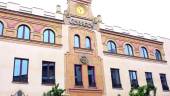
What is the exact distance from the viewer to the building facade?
69.7ft

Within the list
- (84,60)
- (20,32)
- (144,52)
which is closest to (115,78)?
(84,60)

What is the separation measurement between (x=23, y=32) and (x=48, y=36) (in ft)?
8.35

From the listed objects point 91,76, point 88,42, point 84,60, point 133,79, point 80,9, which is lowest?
point 133,79

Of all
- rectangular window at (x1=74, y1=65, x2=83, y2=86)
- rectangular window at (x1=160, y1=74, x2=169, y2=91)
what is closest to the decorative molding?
rectangular window at (x1=74, y1=65, x2=83, y2=86)

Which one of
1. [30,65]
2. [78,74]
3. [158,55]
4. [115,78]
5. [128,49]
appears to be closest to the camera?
[30,65]

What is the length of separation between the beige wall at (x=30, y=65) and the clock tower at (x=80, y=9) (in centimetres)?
493

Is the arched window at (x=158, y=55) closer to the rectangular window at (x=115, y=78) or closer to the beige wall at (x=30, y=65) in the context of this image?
the rectangular window at (x=115, y=78)

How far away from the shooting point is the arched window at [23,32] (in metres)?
22.5

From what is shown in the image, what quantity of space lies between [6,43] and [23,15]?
3.45 m

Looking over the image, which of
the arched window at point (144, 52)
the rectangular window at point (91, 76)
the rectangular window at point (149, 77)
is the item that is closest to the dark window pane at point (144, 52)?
the arched window at point (144, 52)

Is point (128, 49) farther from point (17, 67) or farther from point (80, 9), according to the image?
point (17, 67)

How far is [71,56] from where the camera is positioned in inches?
951

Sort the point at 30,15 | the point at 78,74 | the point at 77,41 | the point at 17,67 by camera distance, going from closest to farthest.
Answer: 1. the point at 17,67
2. the point at 30,15
3. the point at 78,74
4. the point at 77,41

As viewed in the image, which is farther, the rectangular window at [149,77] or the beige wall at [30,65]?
the rectangular window at [149,77]
